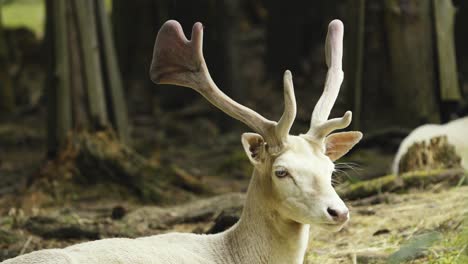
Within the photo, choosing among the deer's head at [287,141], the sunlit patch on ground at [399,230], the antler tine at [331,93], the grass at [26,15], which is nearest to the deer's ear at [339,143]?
the deer's head at [287,141]

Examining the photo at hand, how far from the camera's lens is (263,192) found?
580cm

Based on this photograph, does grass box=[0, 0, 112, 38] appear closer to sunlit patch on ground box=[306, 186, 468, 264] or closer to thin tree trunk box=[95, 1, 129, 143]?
thin tree trunk box=[95, 1, 129, 143]

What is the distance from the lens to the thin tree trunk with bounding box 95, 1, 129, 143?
11305 mm

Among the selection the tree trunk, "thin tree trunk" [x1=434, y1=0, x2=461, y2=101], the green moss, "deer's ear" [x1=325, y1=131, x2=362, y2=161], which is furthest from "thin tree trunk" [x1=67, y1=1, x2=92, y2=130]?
"deer's ear" [x1=325, y1=131, x2=362, y2=161]

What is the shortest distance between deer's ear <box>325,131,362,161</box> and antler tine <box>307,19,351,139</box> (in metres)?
0.16

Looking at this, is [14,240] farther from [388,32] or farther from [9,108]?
[9,108]

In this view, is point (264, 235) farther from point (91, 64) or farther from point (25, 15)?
point (25, 15)

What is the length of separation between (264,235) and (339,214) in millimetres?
693

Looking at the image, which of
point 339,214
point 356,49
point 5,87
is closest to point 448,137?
point 356,49

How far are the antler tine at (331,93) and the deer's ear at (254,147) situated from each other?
1.00ft

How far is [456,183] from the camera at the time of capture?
29.2 feet

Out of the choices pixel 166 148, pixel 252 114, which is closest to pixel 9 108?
pixel 166 148

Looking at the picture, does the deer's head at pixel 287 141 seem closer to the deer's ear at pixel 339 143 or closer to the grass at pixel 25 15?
the deer's ear at pixel 339 143

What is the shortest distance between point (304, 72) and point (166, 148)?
444 cm
